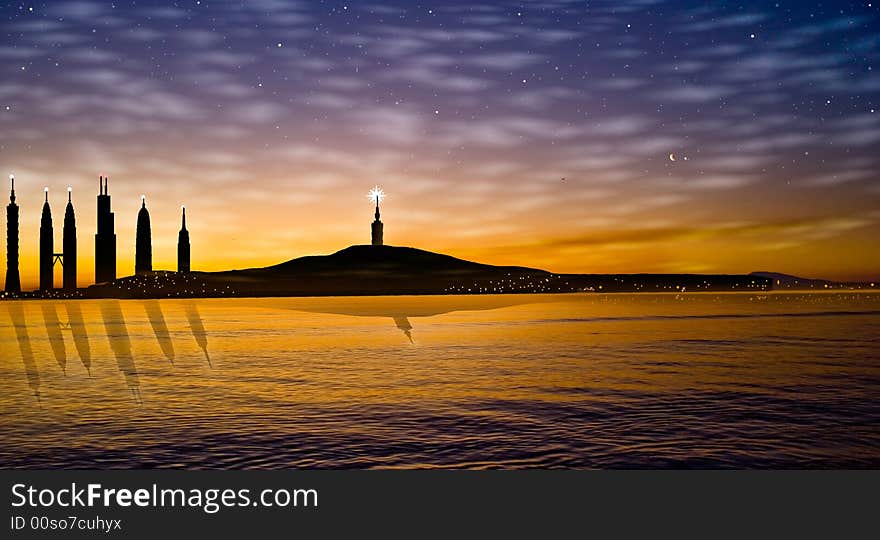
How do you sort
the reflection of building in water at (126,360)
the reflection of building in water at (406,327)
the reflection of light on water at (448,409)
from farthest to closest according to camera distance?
the reflection of building in water at (406,327)
the reflection of building in water at (126,360)
the reflection of light on water at (448,409)

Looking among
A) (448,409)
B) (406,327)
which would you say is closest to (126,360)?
(448,409)

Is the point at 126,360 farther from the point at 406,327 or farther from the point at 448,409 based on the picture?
the point at 406,327

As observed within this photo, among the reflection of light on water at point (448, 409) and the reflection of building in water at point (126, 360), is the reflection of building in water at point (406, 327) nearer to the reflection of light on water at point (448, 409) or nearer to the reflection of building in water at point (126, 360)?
the reflection of building in water at point (126, 360)

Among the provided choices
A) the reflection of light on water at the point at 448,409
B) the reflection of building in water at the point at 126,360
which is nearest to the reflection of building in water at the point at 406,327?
the reflection of building in water at the point at 126,360

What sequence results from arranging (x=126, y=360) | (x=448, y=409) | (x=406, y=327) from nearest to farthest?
(x=448, y=409)
(x=126, y=360)
(x=406, y=327)

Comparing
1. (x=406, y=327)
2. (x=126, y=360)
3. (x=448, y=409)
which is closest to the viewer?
(x=448, y=409)

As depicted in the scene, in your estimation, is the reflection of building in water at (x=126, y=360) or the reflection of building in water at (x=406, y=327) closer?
the reflection of building in water at (x=126, y=360)

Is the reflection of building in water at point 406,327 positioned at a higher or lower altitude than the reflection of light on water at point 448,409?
lower

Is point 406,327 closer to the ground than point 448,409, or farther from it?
closer to the ground

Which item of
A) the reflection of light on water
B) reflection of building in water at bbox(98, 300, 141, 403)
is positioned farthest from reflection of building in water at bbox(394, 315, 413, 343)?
the reflection of light on water

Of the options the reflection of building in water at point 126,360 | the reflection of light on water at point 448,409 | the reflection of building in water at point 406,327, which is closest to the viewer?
the reflection of light on water at point 448,409

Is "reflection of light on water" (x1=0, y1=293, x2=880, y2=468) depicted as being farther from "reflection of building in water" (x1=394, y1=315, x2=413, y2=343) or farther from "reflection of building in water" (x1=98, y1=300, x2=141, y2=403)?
"reflection of building in water" (x1=394, y1=315, x2=413, y2=343)

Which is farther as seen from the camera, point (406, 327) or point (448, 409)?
point (406, 327)

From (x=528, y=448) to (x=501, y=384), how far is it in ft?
38.4
